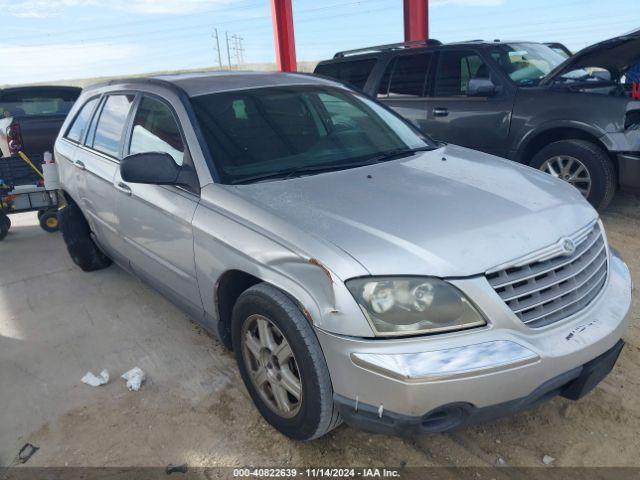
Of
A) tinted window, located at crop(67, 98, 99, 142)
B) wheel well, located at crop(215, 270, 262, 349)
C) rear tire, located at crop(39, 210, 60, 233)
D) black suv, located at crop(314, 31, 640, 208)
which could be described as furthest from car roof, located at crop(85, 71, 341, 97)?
rear tire, located at crop(39, 210, 60, 233)

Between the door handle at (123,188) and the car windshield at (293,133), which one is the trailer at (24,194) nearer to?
the door handle at (123,188)

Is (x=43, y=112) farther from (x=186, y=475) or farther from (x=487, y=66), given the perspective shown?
(x=186, y=475)

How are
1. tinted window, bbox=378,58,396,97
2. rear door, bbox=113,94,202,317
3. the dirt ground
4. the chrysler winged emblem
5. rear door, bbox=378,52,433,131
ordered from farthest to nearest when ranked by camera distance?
tinted window, bbox=378,58,396,97 < rear door, bbox=378,52,433,131 < rear door, bbox=113,94,202,317 < the dirt ground < the chrysler winged emblem

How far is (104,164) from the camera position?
3.77 metres

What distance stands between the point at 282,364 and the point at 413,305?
0.69 meters

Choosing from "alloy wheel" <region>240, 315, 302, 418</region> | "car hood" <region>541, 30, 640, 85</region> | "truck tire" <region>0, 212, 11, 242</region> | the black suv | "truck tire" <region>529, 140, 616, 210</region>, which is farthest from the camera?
"truck tire" <region>0, 212, 11, 242</region>

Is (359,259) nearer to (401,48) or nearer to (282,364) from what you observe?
(282,364)

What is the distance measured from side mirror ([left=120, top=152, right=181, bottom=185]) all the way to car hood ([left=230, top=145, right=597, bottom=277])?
433 millimetres

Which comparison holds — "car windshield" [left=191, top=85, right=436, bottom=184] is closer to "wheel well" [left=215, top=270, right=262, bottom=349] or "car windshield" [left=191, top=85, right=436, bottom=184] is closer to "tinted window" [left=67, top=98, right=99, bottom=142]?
"wheel well" [left=215, top=270, right=262, bottom=349]

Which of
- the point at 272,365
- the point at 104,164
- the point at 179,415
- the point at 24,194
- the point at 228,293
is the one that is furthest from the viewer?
the point at 24,194

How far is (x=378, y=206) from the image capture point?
236 cm

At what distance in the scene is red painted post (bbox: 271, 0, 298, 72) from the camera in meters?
11.9

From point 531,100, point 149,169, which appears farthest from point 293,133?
point 531,100

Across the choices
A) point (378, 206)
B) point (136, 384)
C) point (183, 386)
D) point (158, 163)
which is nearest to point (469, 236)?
point (378, 206)
